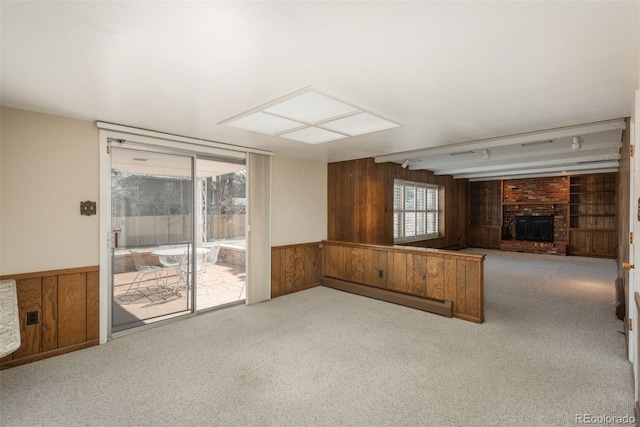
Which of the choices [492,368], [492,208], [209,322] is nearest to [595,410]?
[492,368]

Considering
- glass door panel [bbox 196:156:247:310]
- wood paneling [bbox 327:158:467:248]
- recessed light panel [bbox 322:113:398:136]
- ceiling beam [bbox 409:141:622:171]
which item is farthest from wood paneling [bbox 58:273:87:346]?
ceiling beam [bbox 409:141:622:171]

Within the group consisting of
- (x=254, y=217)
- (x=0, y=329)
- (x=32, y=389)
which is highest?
(x=254, y=217)

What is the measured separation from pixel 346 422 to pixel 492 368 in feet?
4.96

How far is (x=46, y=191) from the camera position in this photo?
2.93 metres

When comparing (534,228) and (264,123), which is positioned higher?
(264,123)

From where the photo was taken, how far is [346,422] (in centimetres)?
201

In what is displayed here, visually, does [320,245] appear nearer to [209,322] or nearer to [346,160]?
[346,160]

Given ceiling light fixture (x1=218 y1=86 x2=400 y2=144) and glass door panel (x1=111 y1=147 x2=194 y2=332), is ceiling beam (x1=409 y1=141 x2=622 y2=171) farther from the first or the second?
glass door panel (x1=111 y1=147 x2=194 y2=332)

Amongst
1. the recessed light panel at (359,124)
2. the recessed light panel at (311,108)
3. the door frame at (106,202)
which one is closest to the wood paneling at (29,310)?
the door frame at (106,202)

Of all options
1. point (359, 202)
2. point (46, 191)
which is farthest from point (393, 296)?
point (46, 191)

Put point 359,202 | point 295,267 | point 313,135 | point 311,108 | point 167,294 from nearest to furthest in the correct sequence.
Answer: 1. point 311,108
2. point 313,135
3. point 167,294
4. point 295,267
5. point 359,202

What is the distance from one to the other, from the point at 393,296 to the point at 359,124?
2647 millimetres

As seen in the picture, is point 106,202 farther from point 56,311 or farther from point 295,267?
point 295,267

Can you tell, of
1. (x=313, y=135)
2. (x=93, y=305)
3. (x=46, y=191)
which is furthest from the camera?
(x=313, y=135)
